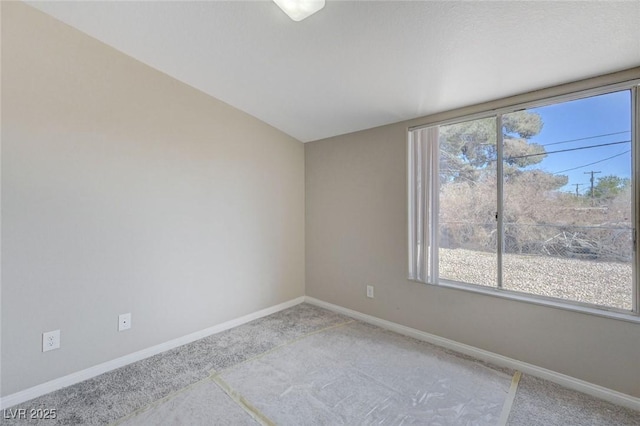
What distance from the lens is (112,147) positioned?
2275mm

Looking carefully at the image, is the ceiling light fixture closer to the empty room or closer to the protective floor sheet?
the empty room

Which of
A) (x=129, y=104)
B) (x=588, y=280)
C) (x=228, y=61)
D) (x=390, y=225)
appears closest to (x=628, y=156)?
(x=588, y=280)

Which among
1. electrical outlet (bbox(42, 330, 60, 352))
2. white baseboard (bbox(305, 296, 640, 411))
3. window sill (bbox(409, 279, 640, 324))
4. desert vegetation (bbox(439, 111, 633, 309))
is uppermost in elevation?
desert vegetation (bbox(439, 111, 633, 309))

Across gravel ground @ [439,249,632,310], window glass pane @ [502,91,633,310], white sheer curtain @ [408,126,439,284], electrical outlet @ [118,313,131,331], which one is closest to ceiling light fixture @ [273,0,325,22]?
white sheer curtain @ [408,126,439,284]

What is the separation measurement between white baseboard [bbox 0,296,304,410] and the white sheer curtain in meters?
1.90

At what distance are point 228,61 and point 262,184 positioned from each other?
55.2 inches

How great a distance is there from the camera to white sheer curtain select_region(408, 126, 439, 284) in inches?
105

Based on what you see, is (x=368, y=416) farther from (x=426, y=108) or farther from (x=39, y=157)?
(x=39, y=157)

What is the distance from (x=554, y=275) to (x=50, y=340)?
12.2 feet

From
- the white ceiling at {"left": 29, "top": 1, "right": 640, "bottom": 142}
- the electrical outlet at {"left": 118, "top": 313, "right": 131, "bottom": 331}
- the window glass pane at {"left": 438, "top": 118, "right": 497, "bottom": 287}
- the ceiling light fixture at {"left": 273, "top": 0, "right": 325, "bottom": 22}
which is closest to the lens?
the ceiling light fixture at {"left": 273, "top": 0, "right": 325, "bottom": 22}

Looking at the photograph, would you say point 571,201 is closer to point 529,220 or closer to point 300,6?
point 529,220

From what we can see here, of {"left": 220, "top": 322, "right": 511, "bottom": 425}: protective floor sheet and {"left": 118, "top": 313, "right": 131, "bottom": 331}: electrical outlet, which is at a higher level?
{"left": 118, "top": 313, "right": 131, "bottom": 331}: electrical outlet

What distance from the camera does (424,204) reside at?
2703 millimetres

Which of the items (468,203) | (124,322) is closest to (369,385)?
(468,203)
